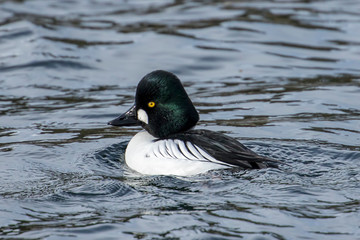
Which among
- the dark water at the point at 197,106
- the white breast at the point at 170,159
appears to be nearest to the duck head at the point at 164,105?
the white breast at the point at 170,159

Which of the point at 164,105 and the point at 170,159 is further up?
the point at 164,105

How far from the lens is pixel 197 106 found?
35.0 ft

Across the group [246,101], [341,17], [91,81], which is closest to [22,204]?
[246,101]

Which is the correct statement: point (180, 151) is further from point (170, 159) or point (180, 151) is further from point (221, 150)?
point (221, 150)

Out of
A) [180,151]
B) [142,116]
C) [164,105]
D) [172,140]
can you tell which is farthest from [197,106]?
[180,151]

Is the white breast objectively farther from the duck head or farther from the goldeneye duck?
the duck head

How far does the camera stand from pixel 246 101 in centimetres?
1073

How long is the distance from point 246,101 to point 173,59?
288 cm

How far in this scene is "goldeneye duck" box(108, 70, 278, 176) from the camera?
694 centimetres

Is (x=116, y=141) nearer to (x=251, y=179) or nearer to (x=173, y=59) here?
(x=251, y=179)

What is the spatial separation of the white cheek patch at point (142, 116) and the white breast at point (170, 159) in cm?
27

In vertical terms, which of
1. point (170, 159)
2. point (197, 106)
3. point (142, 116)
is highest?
point (142, 116)

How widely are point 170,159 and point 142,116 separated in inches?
34.2

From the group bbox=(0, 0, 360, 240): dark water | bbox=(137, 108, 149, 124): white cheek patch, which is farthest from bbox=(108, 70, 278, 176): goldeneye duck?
bbox=(0, 0, 360, 240): dark water
